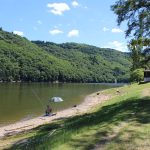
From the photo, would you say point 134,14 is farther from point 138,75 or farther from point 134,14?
point 138,75

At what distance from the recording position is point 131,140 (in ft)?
47.8

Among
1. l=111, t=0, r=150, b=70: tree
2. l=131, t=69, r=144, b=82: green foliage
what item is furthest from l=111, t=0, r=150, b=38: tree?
l=131, t=69, r=144, b=82: green foliage

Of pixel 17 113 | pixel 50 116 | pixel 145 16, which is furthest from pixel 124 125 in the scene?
pixel 17 113

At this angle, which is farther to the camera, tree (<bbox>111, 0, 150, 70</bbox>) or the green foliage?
the green foliage

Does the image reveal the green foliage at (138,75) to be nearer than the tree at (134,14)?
No

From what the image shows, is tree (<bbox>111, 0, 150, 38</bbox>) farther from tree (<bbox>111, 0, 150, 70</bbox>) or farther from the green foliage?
the green foliage

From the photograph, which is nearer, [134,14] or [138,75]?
[134,14]

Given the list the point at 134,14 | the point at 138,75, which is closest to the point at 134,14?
the point at 134,14

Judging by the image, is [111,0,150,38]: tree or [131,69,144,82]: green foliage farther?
[131,69,144,82]: green foliage

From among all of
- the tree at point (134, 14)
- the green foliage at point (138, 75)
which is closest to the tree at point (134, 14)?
the tree at point (134, 14)

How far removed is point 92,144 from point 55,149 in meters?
1.57

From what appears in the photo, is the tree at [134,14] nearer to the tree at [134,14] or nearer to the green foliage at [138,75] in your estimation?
the tree at [134,14]

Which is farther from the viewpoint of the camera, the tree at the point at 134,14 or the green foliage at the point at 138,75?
the green foliage at the point at 138,75

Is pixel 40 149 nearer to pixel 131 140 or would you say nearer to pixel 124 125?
pixel 131 140
